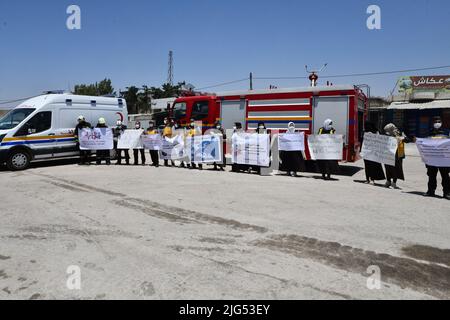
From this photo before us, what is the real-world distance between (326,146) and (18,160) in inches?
413

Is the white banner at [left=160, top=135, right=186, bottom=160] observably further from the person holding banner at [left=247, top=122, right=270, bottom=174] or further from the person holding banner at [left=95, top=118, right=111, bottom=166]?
the person holding banner at [left=247, top=122, right=270, bottom=174]

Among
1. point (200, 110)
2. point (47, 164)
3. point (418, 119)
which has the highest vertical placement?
point (418, 119)

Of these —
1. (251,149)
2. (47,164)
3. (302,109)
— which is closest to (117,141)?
(47,164)

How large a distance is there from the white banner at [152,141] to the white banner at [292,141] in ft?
16.3

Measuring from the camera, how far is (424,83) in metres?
33.6

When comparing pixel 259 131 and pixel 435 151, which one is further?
pixel 259 131

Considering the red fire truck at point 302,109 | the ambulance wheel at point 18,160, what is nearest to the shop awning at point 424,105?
the red fire truck at point 302,109

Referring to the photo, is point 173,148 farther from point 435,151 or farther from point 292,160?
point 435,151

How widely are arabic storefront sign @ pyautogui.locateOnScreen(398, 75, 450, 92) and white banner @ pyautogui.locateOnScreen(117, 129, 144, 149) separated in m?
29.8

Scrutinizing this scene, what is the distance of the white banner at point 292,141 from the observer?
11.1m

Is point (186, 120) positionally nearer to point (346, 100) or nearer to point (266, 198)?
point (346, 100)

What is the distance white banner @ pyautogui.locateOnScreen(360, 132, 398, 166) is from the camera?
9234 millimetres

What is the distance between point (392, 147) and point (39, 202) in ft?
28.1

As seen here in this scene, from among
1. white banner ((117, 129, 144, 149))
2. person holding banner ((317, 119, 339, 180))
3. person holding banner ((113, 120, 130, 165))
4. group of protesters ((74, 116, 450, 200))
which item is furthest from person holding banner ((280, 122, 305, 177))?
person holding banner ((113, 120, 130, 165))
